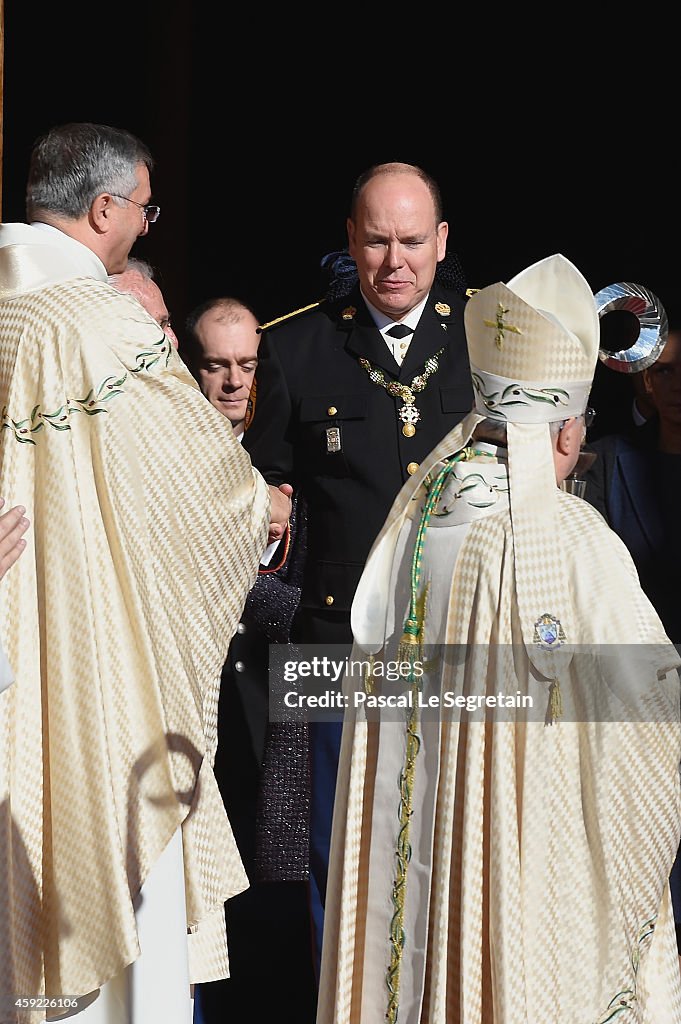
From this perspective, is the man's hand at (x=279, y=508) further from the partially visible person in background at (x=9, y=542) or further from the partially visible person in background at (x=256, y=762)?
the partially visible person in background at (x=9, y=542)

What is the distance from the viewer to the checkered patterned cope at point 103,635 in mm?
3127

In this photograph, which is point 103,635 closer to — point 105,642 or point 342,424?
point 105,642

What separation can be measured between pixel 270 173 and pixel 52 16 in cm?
107

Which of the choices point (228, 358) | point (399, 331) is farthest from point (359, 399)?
point (228, 358)

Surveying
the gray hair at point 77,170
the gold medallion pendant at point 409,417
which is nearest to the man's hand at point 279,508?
the gold medallion pendant at point 409,417

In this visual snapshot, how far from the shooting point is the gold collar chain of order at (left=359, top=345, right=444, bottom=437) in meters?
3.99

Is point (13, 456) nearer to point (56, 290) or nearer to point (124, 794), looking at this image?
point (56, 290)

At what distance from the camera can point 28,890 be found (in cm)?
314

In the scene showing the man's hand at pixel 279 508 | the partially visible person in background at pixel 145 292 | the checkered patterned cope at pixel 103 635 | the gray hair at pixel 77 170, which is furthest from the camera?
the partially visible person in background at pixel 145 292

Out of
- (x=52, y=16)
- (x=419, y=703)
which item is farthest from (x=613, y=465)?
(x=52, y=16)

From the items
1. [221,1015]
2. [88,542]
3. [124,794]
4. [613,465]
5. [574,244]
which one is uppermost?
[574,244]

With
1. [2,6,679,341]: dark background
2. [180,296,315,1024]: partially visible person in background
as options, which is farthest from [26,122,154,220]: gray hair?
[2,6,679,341]: dark background

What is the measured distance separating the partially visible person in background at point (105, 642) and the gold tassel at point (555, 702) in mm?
914

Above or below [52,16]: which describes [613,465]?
below
